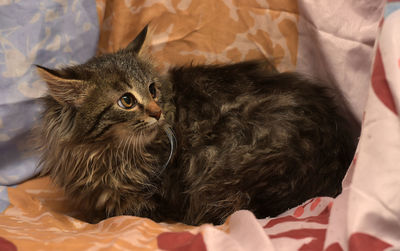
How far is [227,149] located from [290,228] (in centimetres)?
45

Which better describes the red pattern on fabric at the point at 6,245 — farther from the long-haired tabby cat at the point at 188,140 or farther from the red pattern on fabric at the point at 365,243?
the red pattern on fabric at the point at 365,243

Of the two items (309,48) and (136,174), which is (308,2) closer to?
(309,48)

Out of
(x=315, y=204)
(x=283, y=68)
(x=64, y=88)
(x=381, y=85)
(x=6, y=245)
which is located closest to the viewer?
(x=381, y=85)

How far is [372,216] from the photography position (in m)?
1.00

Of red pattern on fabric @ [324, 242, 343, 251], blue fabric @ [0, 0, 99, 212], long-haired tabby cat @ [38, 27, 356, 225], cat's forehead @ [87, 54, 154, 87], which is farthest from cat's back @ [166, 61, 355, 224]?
blue fabric @ [0, 0, 99, 212]

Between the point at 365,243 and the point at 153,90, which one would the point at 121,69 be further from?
the point at 365,243

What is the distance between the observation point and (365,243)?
977mm

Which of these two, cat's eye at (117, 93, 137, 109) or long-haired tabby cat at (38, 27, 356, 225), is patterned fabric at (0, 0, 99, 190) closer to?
long-haired tabby cat at (38, 27, 356, 225)

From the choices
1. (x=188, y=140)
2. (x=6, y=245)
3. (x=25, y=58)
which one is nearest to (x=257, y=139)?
(x=188, y=140)

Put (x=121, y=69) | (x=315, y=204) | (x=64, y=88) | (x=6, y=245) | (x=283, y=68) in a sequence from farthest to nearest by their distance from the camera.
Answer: (x=283, y=68) → (x=121, y=69) → (x=64, y=88) → (x=315, y=204) → (x=6, y=245)

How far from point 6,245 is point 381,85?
1.24m

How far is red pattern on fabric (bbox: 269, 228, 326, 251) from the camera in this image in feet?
3.64

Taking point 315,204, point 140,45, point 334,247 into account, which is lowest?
point 315,204

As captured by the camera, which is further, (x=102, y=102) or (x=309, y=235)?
(x=102, y=102)
